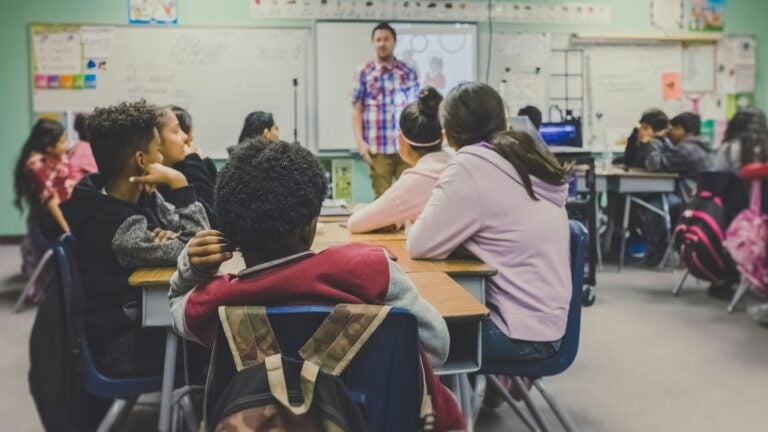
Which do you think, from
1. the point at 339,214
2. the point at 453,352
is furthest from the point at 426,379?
the point at 339,214

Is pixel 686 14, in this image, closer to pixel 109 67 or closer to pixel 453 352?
pixel 109 67

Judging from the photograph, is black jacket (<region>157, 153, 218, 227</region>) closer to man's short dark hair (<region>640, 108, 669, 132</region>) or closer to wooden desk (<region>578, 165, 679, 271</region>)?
wooden desk (<region>578, 165, 679, 271</region>)

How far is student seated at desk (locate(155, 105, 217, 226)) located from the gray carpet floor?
2.67 ft

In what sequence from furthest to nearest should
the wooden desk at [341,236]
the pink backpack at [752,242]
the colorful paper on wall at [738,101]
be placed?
the colorful paper on wall at [738,101]
the pink backpack at [752,242]
the wooden desk at [341,236]

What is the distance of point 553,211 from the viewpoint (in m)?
2.12

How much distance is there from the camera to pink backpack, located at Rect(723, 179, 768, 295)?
3998 millimetres

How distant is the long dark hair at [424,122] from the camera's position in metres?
2.65

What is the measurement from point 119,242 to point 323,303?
3.25 feet

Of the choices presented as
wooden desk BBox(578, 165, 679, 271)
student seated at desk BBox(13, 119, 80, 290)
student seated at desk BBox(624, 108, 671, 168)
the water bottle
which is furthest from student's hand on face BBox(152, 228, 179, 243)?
the water bottle

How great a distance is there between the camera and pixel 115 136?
2.11 meters

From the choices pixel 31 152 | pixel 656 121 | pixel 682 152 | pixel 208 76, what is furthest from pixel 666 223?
pixel 31 152

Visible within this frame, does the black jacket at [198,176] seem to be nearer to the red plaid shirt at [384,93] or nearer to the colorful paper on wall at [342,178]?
the red plaid shirt at [384,93]

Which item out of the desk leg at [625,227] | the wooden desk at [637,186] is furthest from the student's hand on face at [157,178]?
the desk leg at [625,227]

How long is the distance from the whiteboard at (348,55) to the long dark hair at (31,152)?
2405 millimetres
